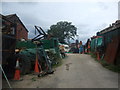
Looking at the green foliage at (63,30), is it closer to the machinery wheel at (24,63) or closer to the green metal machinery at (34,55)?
the green metal machinery at (34,55)

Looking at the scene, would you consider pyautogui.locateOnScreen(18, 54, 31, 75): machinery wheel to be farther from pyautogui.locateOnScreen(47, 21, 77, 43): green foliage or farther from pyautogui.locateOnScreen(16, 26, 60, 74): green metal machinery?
pyautogui.locateOnScreen(47, 21, 77, 43): green foliage

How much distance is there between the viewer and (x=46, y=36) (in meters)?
14.0

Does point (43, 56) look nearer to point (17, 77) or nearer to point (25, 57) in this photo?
point (25, 57)

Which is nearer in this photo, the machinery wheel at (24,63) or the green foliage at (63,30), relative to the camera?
the machinery wheel at (24,63)

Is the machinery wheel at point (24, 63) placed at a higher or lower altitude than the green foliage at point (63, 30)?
lower

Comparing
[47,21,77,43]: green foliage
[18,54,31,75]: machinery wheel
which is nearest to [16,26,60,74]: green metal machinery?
[18,54,31,75]: machinery wheel

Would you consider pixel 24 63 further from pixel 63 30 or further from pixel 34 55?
pixel 63 30

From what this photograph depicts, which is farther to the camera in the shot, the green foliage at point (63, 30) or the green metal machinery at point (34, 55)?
the green foliage at point (63, 30)

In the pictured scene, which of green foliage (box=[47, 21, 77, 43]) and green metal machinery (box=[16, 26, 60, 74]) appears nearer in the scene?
green metal machinery (box=[16, 26, 60, 74])

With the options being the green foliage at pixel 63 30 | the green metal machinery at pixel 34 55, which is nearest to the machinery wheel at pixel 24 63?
the green metal machinery at pixel 34 55

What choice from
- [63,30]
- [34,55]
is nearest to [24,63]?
[34,55]

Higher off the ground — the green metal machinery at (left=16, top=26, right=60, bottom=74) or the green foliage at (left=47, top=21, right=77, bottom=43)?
Result: the green foliage at (left=47, top=21, right=77, bottom=43)

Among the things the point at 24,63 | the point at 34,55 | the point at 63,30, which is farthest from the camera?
the point at 63,30

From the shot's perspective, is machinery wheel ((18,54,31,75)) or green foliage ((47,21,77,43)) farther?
green foliage ((47,21,77,43))
